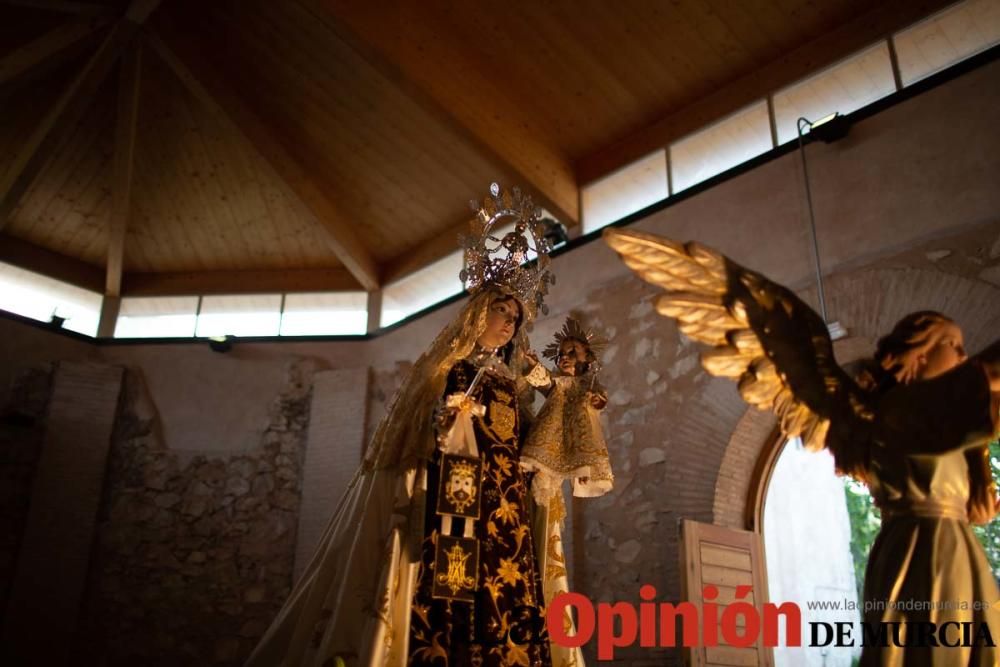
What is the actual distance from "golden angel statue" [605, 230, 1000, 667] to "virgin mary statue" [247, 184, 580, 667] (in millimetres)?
1504

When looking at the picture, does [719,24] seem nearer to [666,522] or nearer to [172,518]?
[666,522]

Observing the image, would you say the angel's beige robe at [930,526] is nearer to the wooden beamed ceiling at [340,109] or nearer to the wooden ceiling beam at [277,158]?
the wooden beamed ceiling at [340,109]

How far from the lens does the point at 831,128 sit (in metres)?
5.79

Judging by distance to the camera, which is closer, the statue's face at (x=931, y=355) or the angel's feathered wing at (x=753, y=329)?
the statue's face at (x=931, y=355)

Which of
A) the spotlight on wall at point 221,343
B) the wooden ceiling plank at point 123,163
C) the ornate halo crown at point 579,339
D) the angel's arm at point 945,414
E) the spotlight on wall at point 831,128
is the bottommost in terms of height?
the angel's arm at point 945,414

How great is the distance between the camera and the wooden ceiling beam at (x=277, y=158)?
7273 mm

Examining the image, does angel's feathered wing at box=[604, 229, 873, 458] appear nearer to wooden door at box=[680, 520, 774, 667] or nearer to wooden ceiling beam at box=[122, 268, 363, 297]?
wooden door at box=[680, 520, 774, 667]

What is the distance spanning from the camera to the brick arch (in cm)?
483

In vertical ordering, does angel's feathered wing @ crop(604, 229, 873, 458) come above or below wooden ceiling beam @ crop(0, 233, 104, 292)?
below

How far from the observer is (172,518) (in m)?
8.09

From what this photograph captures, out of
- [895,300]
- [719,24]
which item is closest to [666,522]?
[895,300]

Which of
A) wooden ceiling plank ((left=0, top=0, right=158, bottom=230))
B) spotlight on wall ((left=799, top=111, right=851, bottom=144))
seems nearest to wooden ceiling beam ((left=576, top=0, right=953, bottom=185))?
spotlight on wall ((left=799, top=111, right=851, bottom=144))

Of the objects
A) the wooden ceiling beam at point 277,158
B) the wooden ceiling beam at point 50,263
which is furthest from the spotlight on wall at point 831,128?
the wooden ceiling beam at point 50,263

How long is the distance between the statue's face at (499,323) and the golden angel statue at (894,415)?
5.40ft
